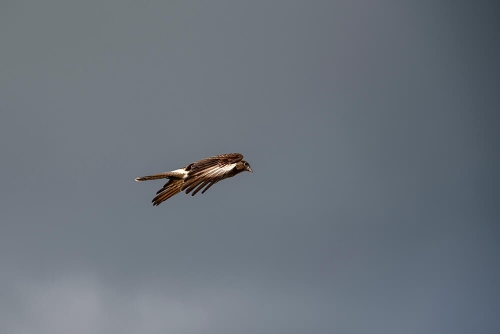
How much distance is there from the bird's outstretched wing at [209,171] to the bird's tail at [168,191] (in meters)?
0.92

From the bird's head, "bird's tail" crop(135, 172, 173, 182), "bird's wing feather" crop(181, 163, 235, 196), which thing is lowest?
"bird's wing feather" crop(181, 163, 235, 196)

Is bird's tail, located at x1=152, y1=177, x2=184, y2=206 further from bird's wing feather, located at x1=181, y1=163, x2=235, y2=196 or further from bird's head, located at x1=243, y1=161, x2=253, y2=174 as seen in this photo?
bird's head, located at x1=243, y1=161, x2=253, y2=174

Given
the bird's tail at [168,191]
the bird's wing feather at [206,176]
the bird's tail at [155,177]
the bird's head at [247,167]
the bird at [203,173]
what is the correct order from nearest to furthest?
the bird's wing feather at [206,176] → the bird at [203,173] → the bird's tail at [168,191] → the bird's tail at [155,177] → the bird's head at [247,167]

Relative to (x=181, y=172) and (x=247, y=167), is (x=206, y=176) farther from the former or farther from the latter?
(x=247, y=167)

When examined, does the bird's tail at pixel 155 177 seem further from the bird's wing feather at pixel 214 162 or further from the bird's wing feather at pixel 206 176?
the bird's wing feather at pixel 206 176

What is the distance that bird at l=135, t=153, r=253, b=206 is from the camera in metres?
26.9

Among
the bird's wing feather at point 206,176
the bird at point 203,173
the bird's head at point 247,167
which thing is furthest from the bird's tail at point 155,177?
the bird's head at point 247,167

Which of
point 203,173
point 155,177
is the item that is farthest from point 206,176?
point 155,177

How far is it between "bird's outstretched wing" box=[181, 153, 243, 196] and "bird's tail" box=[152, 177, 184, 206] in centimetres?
92

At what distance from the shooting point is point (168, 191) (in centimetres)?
2873

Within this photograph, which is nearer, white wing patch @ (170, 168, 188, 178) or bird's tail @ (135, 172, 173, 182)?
white wing patch @ (170, 168, 188, 178)

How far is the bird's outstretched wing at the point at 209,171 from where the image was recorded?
83.5 ft

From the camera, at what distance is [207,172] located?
2772 cm

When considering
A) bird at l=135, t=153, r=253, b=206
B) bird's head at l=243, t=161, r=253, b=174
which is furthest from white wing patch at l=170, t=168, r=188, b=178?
bird's head at l=243, t=161, r=253, b=174
